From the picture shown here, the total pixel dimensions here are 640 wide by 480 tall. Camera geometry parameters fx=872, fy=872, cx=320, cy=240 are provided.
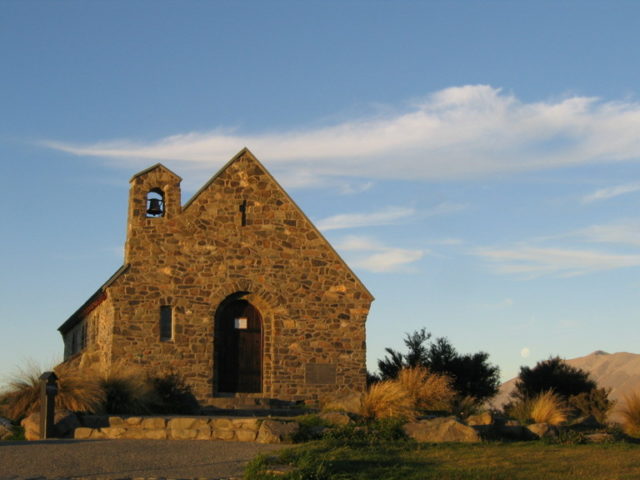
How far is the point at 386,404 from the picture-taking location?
20.3m

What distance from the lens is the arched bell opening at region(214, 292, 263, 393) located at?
2778 cm

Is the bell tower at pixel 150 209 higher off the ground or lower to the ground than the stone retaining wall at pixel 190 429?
higher

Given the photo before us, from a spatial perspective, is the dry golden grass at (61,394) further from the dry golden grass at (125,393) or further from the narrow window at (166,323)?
the narrow window at (166,323)

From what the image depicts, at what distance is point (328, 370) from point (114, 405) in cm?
907

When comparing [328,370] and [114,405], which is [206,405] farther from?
[114,405]

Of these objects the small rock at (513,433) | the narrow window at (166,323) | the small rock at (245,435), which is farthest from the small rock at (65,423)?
the small rock at (513,433)

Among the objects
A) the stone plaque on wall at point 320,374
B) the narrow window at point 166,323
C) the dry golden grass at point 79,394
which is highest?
the narrow window at point 166,323

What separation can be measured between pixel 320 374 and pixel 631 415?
31.8 feet

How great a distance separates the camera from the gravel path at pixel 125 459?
13906mm

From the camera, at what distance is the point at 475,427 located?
19.7 metres

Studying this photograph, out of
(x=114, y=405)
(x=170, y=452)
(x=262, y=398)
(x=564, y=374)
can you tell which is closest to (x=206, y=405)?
(x=262, y=398)

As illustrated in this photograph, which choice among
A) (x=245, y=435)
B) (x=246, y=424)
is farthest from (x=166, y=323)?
(x=245, y=435)

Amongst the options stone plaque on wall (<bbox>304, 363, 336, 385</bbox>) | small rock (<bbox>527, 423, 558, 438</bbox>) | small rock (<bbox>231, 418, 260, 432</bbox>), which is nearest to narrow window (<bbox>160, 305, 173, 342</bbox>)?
stone plaque on wall (<bbox>304, 363, 336, 385</bbox>)

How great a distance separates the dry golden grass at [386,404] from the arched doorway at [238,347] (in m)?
7.80
